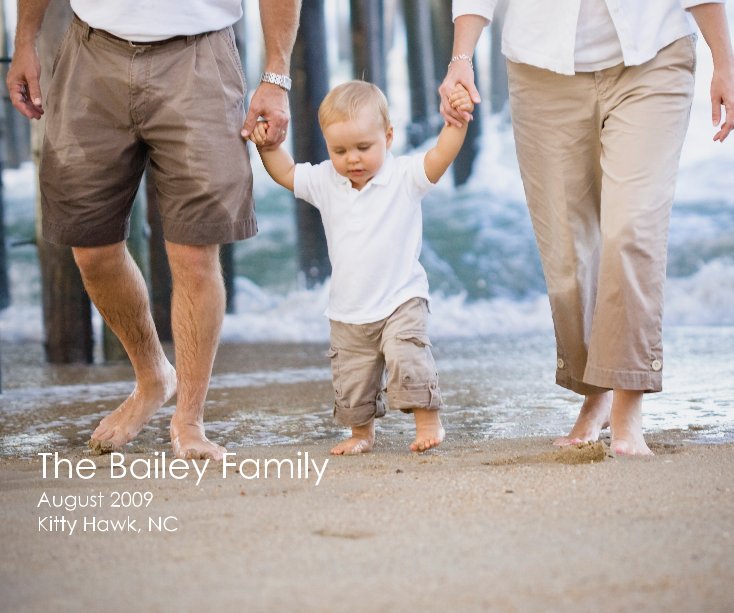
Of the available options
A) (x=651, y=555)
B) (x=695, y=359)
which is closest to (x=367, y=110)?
(x=651, y=555)

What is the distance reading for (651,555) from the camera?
2.03 m

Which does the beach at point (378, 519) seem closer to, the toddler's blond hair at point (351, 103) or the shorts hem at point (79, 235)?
the shorts hem at point (79, 235)

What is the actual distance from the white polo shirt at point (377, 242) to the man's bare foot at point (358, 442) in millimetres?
331

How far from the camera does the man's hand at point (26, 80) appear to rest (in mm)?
3648

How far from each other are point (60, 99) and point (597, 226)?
65.1 inches

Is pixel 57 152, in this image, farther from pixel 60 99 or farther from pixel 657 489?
pixel 657 489

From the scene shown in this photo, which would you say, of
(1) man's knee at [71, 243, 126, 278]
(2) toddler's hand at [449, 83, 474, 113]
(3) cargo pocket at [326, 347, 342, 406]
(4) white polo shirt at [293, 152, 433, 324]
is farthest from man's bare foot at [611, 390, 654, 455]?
(1) man's knee at [71, 243, 126, 278]

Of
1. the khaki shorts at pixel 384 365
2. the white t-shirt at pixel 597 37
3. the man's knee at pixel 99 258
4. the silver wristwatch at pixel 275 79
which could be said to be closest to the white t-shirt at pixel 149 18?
the silver wristwatch at pixel 275 79

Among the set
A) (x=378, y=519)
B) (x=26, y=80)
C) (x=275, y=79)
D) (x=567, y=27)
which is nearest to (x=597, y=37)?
(x=567, y=27)

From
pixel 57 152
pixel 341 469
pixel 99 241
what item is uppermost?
pixel 57 152

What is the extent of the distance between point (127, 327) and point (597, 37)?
170 centimetres

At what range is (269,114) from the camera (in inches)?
137

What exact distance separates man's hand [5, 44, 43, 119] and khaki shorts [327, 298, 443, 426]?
4.00 ft

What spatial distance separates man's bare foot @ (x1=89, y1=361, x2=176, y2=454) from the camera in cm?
354
